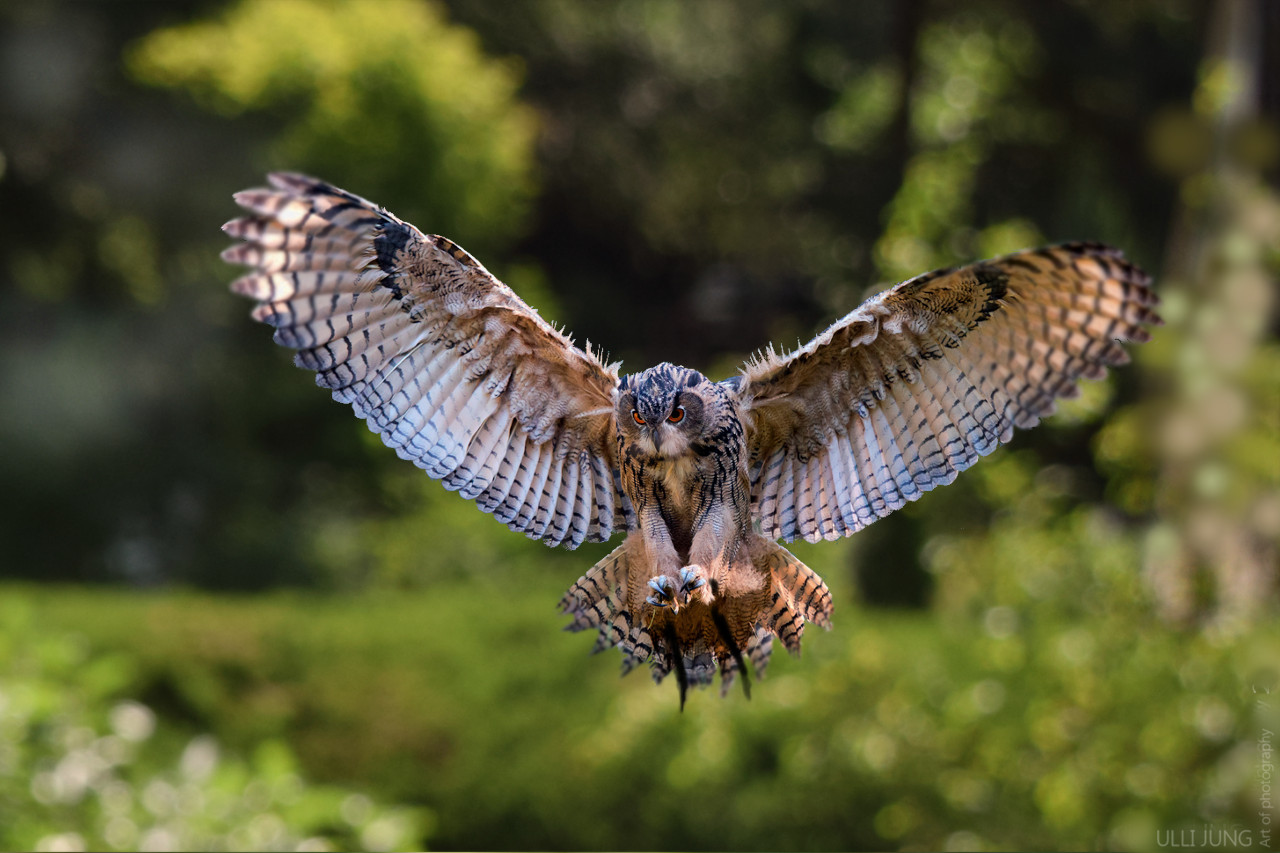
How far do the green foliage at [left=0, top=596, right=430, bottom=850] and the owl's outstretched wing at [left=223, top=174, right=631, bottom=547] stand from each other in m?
2.36

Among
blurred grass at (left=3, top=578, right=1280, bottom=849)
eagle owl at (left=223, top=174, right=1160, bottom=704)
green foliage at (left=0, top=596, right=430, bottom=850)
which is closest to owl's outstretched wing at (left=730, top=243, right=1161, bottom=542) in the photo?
eagle owl at (left=223, top=174, right=1160, bottom=704)

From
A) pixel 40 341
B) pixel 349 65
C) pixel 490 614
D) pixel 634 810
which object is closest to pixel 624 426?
pixel 634 810

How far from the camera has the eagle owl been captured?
1307 mm

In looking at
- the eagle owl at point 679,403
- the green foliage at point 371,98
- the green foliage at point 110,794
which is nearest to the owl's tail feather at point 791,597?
the eagle owl at point 679,403

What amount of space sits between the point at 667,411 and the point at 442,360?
317mm

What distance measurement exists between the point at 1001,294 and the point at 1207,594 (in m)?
4.27

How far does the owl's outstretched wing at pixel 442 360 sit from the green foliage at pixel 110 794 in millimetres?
2360

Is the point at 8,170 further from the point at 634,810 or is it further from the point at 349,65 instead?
the point at 634,810

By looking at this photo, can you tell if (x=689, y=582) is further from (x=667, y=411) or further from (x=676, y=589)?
(x=667, y=411)

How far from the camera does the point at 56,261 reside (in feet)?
32.0

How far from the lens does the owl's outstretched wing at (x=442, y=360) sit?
4.30 feet

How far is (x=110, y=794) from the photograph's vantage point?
3.54m

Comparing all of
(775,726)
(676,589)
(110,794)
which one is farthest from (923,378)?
(775,726)

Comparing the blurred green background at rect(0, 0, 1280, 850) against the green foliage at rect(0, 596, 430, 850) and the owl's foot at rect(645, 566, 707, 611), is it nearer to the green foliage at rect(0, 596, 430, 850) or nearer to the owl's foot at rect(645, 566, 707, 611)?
the green foliage at rect(0, 596, 430, 850)
